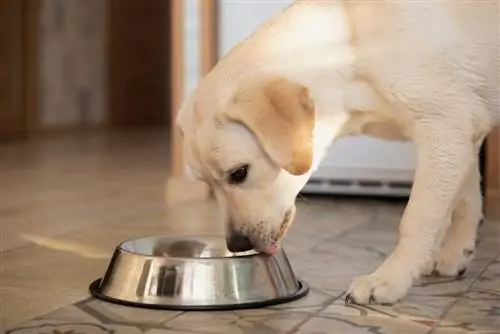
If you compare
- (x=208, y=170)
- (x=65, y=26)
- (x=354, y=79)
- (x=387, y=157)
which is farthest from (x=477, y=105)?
(x=65, y=26)

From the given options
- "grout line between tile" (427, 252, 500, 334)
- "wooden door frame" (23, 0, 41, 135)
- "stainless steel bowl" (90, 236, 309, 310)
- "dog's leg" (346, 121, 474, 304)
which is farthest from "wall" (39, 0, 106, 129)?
"dog's leg" (346, 121, 474, 304)

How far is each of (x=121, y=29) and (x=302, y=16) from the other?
573cm

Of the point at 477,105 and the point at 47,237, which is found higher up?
the point at 477,105

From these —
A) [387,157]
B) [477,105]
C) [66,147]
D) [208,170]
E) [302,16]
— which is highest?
[302,16]

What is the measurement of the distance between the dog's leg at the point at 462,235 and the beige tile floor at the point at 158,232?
4 centimetres

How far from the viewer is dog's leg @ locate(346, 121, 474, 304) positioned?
5.29 feet

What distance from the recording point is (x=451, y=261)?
1.85 m

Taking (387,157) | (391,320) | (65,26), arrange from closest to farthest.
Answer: (391,320) < (387,157) < (65,26)

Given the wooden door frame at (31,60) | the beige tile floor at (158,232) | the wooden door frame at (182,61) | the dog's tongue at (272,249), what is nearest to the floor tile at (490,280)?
the beige tile floor at (158,232)

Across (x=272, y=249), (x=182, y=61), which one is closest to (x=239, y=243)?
(x=272, y=249)

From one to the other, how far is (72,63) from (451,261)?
5.17 meters

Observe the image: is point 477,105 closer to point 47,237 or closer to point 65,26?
point 47,237

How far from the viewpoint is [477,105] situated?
1646 mm

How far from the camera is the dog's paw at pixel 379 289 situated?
1568 millimetres
